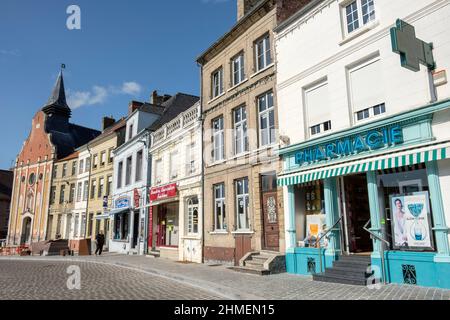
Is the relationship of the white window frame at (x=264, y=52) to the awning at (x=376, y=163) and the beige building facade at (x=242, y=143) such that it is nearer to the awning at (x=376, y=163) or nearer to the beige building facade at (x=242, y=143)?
the beige building facade at (x=242, y=143)

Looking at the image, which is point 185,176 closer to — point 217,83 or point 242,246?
point 217,83

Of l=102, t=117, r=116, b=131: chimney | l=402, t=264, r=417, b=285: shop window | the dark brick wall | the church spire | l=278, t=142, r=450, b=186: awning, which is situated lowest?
l=402, t=264, r=417, b=285: shop window

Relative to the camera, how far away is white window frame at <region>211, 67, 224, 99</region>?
57.0ft

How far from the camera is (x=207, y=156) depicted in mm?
17125

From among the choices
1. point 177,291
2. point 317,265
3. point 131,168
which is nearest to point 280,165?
point 317,265

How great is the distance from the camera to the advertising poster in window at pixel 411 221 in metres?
8.29

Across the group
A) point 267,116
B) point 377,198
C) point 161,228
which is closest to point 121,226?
point 161,228

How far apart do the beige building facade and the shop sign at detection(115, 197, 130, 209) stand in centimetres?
1024

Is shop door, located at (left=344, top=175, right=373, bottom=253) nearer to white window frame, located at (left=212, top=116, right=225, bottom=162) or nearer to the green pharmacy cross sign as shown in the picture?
the green pharmacy cross sign

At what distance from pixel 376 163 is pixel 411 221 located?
1.61 metres

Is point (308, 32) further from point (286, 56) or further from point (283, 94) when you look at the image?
point (283, 94)

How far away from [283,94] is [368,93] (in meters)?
3.56

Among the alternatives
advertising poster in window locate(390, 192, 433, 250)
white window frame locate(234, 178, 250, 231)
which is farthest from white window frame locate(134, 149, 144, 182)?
advertising poster in window locate(390, 192, 433, 250)

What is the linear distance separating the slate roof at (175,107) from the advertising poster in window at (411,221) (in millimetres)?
17772
